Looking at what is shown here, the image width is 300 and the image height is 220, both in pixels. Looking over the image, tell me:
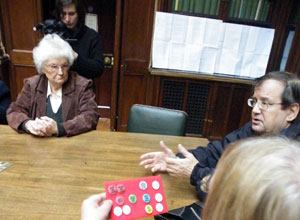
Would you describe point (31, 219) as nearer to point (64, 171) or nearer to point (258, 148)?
point (64, 171)

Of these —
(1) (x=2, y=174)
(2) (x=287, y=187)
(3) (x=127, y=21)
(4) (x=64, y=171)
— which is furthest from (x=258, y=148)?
(3) (x=127, y=21)

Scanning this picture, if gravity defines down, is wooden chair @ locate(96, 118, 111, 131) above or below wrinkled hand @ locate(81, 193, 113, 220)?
below

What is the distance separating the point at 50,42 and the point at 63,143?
0.70 metres

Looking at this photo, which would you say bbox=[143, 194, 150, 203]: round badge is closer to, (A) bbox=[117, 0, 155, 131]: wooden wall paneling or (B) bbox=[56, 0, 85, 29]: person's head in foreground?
(B) bbox=[56, 0, 85, 29]: person's head in foreground

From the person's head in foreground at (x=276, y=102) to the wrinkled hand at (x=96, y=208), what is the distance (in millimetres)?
866

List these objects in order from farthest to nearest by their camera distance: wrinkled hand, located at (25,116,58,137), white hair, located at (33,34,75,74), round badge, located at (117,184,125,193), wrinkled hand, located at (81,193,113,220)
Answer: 1. white hair, located at (33,34,75,74)
2. wrinkled hand, located at (25,116,58,137)
3. round badge, located at (117,184,125,193)
4. wrinkled hand, located at (81,193,113,220)

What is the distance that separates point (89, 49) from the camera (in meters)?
1.98

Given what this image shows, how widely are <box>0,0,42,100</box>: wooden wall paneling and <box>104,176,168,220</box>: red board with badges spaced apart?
281cm

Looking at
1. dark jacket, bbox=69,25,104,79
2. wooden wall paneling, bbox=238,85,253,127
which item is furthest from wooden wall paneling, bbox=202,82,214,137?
dark jacket, bbox=69,25,104,79

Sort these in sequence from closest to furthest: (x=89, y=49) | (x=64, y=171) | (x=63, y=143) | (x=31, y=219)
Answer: (x=31, y=219)
(x=64, y=171)
(x=63, y=143)
(x=89, y=49)

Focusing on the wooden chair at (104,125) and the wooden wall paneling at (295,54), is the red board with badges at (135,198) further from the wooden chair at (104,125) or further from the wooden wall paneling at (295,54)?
the wooden chair at (104,125)

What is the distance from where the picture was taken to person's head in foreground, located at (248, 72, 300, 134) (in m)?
1.11

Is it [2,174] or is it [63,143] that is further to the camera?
[63,143]

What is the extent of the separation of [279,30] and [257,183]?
3.07 meters
